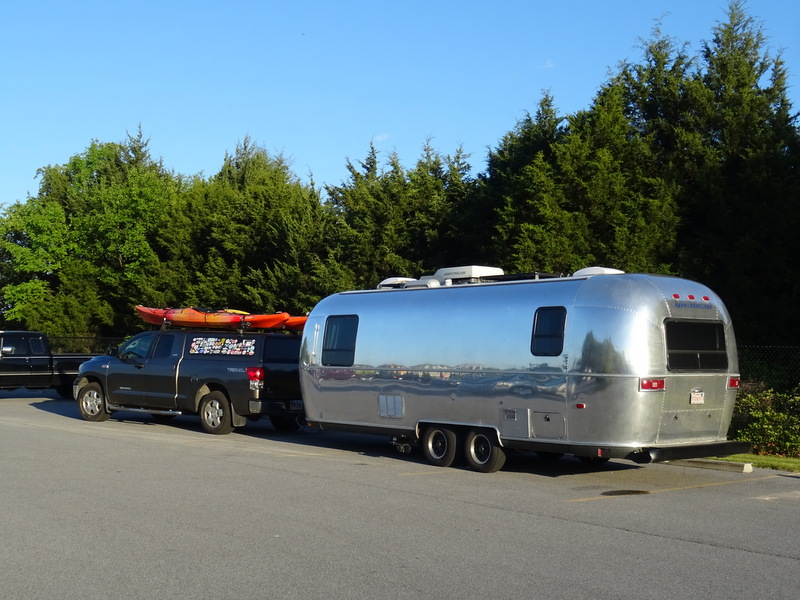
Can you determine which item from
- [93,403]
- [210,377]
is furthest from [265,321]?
[93,403]

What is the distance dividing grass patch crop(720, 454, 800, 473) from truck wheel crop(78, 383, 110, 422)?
13163mm

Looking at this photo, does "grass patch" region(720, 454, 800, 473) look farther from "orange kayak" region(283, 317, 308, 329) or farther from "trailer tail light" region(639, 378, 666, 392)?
"orange kayak" region(283, 317, 308, 329)

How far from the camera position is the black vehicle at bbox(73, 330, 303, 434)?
58.0 feet

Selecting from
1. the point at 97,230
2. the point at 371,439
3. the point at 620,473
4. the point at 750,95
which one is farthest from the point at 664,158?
the point at 97,230

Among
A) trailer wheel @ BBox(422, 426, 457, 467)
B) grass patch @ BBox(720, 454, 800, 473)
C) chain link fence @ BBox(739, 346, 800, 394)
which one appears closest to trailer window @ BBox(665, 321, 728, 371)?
grass patch @ BBox(720, 454, 800, 473)

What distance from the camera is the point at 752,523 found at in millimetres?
9375

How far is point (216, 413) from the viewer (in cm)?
1816

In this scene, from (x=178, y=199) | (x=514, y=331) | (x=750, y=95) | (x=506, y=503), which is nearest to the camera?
(x=506, y=503)

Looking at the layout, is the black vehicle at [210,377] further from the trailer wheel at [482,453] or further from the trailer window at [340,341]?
the trailer wheel at [482,453]

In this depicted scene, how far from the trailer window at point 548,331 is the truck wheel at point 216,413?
7.82m

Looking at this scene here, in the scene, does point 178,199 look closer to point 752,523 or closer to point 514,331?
point 514,331

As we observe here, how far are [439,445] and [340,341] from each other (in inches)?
103

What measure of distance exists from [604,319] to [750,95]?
24.1 meters

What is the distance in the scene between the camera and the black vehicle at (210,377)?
58.0ft
